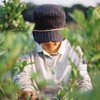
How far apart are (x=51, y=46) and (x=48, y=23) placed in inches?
12.7

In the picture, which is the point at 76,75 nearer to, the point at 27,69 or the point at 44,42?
the point at 27,69

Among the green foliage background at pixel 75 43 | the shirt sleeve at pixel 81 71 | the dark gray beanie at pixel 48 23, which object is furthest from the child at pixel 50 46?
the green foliage background at pixel 75 43

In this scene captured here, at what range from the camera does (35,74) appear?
1.05 metres

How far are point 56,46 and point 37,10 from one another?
36 centimetres

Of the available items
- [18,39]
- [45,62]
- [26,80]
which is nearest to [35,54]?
[45,62]

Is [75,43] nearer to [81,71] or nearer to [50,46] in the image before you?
[81,71]

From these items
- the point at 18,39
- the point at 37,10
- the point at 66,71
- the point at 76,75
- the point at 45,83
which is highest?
the point at 18,39

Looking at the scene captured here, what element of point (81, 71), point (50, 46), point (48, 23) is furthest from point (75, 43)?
point (50, 46)

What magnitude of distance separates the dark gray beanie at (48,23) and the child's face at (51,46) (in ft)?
0.19

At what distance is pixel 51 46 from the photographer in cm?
330

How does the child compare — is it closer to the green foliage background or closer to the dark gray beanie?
the dark gray beanie

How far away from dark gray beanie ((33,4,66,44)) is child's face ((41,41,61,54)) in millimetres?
58

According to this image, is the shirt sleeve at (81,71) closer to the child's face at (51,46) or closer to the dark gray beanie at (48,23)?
the dark gray beanie at (48,23)

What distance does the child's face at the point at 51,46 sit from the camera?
10.8 feet
